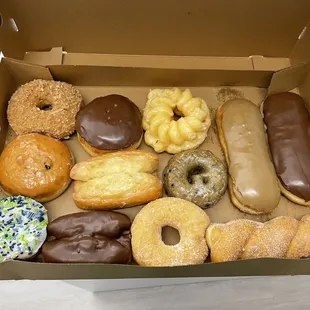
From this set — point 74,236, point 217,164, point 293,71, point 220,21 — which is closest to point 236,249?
point 217,164

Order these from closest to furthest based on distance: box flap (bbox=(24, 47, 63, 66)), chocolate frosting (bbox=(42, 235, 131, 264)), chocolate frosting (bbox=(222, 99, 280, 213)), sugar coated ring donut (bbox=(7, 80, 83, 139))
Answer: chocolate frosting (bbox=(42, 235, 131, 264)), chocolate frosting (bbox=(222, 99, 280, 213)), sugar coated ring donut (bbox=(7, 80, 83, 139)), box flap (bbox=(24, 47, 63, 66))

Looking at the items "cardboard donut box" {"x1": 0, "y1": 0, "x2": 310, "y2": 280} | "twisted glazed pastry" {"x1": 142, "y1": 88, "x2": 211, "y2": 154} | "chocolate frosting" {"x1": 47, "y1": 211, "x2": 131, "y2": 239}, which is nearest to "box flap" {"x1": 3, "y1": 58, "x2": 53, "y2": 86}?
"cardboard donut box" {"x1": 0, "y1": 0, "x2": 310, "y2": 280}

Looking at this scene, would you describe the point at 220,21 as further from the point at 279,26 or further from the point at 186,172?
the point at 186,172

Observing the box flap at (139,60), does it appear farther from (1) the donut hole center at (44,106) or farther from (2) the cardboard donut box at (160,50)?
(1) the donut hole center at (44,106)

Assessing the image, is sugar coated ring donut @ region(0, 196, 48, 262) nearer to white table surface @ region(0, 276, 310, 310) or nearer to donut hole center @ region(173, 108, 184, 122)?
white table surface @ region(0, 276, 310, 310)

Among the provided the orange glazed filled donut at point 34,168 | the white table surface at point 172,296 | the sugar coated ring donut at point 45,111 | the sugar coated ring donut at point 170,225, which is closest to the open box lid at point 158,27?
the sugar coated ring donut at point 45,111
